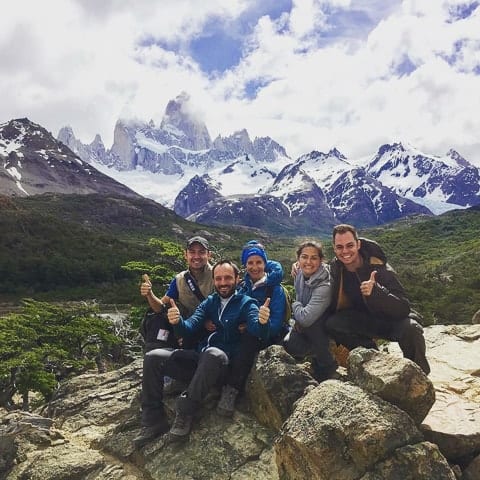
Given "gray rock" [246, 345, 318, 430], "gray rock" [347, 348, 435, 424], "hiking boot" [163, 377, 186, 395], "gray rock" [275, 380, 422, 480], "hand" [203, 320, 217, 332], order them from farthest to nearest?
"hiking boot" [163, 377, 186, 395] < "hand" [203, 320, 217, 332] < "gray rock" [246, 345, 318, 430] < "gray rock" [347, 348, 435, 424] < "gray rock" [275, 380, 422, 480]

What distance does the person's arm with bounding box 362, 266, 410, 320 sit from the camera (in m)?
7.67

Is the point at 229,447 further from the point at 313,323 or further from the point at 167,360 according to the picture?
the point at 313,323

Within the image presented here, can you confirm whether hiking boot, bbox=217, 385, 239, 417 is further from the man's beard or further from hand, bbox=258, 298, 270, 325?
the man's beard

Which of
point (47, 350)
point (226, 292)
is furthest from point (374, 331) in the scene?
point (47, 350)

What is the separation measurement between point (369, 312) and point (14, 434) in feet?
22.5

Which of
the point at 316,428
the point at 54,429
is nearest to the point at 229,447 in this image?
the point at 316,428

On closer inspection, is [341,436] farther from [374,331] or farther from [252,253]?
[252,253]

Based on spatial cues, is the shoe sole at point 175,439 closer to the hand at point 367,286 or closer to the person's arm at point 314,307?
the person's arm at point 314,307

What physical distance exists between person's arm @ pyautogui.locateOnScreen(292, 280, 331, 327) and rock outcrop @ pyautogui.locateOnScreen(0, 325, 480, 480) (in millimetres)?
673

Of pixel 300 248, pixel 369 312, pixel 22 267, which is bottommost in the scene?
pixel 22 267

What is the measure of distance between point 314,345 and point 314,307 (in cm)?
66

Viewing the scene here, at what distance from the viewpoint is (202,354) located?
7.51 m

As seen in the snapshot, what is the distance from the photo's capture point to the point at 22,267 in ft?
288

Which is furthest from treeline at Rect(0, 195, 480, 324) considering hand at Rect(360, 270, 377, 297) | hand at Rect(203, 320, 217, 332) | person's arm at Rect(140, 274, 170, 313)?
hand at Rect(360, 270, 377, 297)
